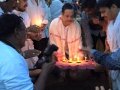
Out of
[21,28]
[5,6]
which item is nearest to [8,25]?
[21,28]

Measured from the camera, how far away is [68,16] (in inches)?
253

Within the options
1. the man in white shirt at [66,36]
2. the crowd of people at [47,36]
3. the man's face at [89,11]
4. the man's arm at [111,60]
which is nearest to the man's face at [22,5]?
the crowd of people at [47,36]

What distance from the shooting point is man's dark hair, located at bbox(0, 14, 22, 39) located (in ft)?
8.79

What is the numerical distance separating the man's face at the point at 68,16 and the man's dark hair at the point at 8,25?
3.64m

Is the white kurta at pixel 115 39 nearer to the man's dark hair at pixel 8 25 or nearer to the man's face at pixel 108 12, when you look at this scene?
the man's face at pixel 108 12

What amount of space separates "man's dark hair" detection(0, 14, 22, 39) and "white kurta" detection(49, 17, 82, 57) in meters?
3.93

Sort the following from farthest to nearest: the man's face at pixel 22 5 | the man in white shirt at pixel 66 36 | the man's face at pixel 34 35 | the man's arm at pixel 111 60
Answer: the man in white shirt at pixel 66 36 < the man's face at pixel 22 5 < the man's face at pixel 34 35 < the man's arm at pixel 111 60

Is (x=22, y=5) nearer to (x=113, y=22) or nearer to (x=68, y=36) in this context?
(x=68, y=36)

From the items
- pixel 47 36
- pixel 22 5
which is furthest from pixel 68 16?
pixel 22 5

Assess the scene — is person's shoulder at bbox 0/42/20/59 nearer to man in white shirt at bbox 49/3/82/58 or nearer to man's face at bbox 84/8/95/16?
man's face at bbox 84/8/95/16

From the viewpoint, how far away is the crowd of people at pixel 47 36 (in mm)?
2490

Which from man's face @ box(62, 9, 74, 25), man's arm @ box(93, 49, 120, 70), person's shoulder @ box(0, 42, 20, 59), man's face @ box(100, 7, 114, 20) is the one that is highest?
man's face @ box(62, 9, 74, 25)

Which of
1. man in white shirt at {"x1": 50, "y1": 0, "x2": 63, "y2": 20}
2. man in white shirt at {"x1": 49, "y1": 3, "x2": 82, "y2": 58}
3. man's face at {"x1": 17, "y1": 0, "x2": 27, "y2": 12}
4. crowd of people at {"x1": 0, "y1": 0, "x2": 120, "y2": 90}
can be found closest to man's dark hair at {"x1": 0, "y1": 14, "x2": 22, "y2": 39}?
crowd of people at {"x1": 0, "y1": 0, "x2": 120, "y2": 90}

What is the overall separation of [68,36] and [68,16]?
1.47 feet
